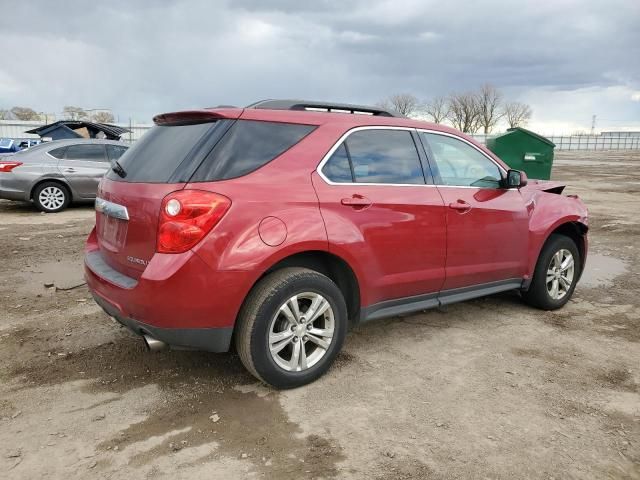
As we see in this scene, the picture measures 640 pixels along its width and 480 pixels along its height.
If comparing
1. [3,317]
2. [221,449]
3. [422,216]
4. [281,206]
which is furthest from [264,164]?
[3,317]

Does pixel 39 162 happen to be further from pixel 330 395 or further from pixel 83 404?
pixel 330 395

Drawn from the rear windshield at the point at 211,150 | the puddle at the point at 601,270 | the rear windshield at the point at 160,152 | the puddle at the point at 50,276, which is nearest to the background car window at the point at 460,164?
the rear windshield at the point at 211,150

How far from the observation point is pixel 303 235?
309 cm

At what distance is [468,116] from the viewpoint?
88.3 meters

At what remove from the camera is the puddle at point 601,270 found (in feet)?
19.3

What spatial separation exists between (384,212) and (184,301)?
1.45 m

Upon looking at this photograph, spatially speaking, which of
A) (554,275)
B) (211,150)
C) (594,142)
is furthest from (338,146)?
(594,142)

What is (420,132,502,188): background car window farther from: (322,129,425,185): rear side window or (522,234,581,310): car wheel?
(522,234,581,310): car wheel

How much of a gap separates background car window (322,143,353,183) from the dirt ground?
1290 mm

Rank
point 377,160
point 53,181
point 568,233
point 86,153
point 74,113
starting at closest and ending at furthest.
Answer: point 377,160 → point 568,233 → point 53,181 → point 86,153 → point 74,113

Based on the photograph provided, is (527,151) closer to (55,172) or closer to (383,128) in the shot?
(383,128)

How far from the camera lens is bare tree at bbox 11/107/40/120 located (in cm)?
4096

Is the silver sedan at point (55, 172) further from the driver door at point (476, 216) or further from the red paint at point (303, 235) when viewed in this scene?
→ the driver door at point (476, 216)

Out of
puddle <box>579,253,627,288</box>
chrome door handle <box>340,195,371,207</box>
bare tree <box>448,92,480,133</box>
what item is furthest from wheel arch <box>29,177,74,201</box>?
bare tree <box>448,92,480,133</box>
